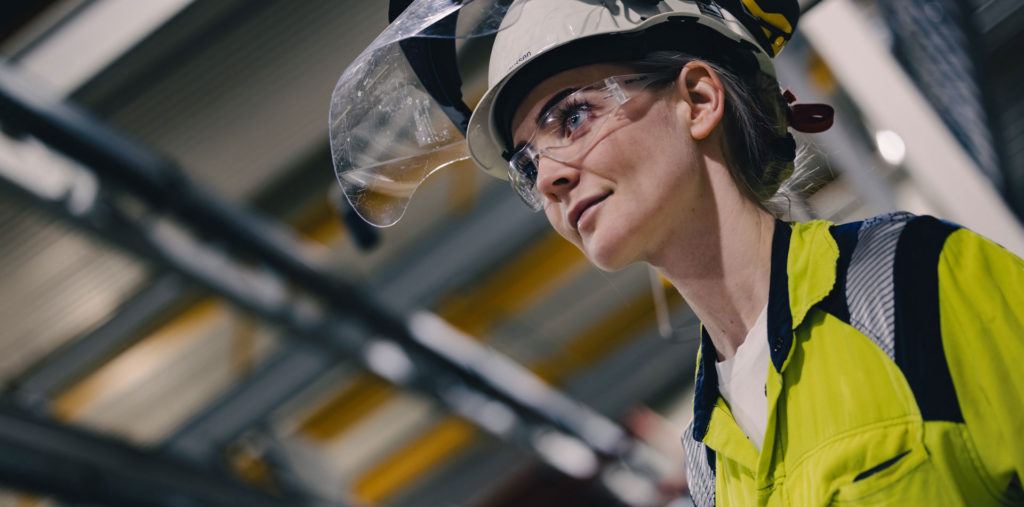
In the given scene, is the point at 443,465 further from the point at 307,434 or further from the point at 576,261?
the point at 576,261

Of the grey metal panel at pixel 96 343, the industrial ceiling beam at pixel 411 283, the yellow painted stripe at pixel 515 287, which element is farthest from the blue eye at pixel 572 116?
the yellow painted stripe at pixel 515 287

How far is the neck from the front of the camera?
115cm

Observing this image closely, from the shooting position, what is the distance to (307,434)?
24.5 feet

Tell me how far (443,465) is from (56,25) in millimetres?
6300

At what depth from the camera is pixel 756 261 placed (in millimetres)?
1150

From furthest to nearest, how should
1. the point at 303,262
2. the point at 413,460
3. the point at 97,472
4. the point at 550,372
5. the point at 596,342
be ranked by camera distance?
the point at 413,460
the point at 596,342
the point at 550,372
the point at 97,472
the point at 303,262

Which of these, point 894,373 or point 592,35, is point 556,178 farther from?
point 894,373

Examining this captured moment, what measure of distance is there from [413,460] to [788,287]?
7777 millimetres

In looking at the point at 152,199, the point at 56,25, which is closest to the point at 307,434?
the point at 152,199

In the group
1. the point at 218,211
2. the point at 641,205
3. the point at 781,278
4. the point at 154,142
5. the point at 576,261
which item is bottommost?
the point at 576,261

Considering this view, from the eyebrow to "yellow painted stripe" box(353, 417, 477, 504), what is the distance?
23.4ft

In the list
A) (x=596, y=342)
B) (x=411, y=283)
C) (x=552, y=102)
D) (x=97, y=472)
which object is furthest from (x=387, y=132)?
(x=596, y=342)

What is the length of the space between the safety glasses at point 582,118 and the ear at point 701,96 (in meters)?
0.02

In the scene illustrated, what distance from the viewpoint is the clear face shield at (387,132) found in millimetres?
1401
